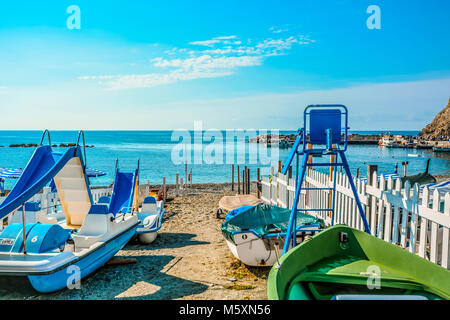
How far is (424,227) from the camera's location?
5.25 meters

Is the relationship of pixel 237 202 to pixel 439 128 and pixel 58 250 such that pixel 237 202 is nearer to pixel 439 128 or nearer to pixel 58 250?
pixel 58 250

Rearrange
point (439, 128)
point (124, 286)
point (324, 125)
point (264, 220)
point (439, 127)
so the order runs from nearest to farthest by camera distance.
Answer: point (324, 125) < point (124, 286) < point (264, 220) < point (439, 128) < point (439, 127)

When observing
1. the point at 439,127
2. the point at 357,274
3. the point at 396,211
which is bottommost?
the point at 357,274

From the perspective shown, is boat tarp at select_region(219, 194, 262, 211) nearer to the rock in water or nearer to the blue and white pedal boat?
the blue and white pedal boat

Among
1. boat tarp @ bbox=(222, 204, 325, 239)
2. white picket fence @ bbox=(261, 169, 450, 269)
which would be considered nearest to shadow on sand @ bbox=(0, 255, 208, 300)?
boat tarp @ bbox=(222, 204, 325, 239)

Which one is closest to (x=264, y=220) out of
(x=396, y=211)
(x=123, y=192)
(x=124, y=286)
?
(x=396, y=211)

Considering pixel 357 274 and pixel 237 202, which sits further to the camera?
pixel 237 202

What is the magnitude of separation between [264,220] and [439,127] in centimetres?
10898

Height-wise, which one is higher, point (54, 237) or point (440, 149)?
point (440, 149)

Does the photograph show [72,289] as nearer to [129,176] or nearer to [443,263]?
[129,176]

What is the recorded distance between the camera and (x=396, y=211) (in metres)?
6.07

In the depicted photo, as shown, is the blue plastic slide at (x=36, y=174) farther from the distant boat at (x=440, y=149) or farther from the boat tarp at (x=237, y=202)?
the distant boat at (x=440, y=149)

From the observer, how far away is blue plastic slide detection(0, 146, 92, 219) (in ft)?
18.9

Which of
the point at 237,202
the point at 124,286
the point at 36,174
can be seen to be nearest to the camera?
the point at 124,286
